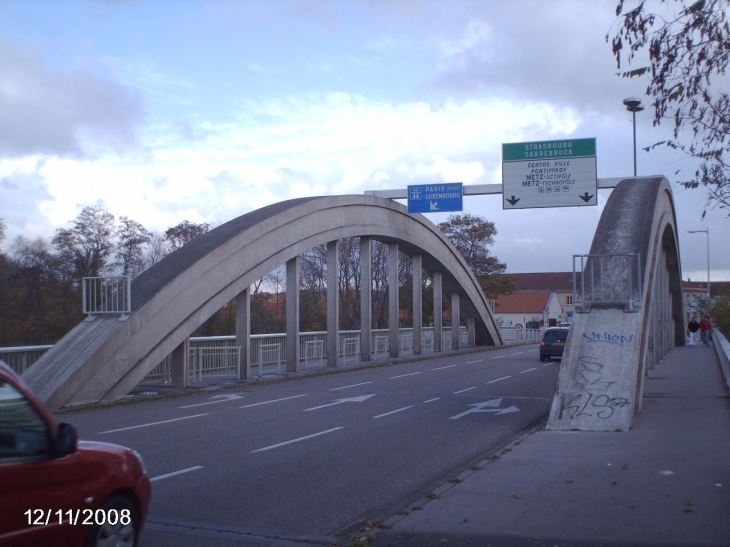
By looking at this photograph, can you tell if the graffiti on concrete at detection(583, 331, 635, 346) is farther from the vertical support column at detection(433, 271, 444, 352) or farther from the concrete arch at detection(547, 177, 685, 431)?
the vertical support column at detection(433, 271, 444, 352)

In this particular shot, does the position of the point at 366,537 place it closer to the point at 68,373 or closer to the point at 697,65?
the point at 697,65

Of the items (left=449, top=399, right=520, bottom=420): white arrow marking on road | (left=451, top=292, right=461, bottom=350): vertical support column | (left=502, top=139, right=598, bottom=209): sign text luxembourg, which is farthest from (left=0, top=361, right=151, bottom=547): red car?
(left=451, top=292, right=461, bottom=350): vertical support column

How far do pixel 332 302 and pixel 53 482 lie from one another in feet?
78.5

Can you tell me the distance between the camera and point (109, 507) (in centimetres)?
518

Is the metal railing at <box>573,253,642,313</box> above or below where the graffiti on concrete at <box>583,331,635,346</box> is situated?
above

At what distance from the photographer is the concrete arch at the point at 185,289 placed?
55.8ft

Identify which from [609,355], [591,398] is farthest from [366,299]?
[591,398]

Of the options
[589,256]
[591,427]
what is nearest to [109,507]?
[591,427]

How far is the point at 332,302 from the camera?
28.6 metres

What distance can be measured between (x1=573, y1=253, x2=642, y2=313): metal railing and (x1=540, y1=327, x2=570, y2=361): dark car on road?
51.6 feet

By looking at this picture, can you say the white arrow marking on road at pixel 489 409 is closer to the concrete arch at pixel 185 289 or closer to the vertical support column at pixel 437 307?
the concrete arch at pixel 185 289

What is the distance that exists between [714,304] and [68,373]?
1646 inches

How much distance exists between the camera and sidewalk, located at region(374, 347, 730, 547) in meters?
6.50

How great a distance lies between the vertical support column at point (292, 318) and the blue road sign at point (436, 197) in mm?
5098
